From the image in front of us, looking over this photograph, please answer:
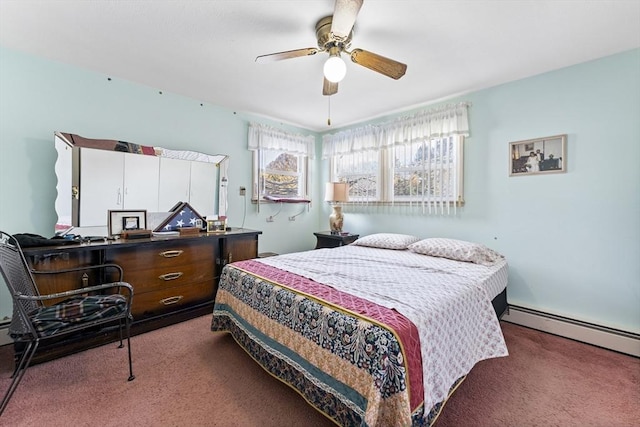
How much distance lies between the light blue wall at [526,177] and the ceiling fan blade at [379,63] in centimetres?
154

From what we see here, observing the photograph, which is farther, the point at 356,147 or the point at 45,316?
the point at 356,147

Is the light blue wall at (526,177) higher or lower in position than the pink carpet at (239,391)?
higher

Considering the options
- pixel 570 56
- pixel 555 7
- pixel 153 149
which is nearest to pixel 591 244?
pixel 570 56

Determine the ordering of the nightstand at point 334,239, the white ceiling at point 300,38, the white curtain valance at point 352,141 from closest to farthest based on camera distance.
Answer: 1. the white ceiling at point 300,38
2. the nightstand at point 334,239
3. the white curtain valance at point 352,141

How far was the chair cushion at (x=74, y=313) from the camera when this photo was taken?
5.27 ft

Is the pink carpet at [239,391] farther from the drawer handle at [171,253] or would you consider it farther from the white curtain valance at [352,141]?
the white curtain valance at [352,141]

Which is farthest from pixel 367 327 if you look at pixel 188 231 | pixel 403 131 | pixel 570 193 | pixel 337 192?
pixel 403 131

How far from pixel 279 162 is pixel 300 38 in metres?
2.19

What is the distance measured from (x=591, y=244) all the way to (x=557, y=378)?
1237mm

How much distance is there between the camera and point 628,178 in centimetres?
220

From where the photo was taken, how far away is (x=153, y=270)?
2531 millimetres

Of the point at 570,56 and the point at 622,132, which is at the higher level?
the point at 570,56

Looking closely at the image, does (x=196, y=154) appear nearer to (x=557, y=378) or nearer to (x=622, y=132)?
(x=557, y=378)

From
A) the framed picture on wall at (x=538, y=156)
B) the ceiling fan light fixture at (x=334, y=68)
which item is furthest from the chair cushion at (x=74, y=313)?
the framed picture on wall at (x=538, y=156)
